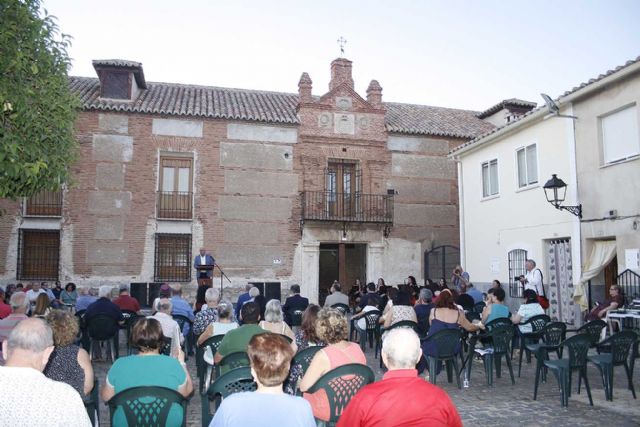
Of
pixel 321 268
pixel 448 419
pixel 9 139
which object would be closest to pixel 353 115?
pixel 321 268

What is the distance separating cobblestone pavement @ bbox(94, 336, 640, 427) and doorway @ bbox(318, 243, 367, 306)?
12554 mm

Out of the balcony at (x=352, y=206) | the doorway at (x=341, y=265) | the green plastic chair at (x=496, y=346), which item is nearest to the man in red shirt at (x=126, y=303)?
the green plastic chair at (x=496, y=346)

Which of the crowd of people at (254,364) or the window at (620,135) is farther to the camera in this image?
the window at (620,135)

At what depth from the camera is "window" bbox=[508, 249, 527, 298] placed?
1420cm

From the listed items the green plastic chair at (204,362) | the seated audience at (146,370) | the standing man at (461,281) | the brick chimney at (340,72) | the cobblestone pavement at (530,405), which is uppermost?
the brick chimney at (340,72)

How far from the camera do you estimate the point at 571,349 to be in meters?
6.08

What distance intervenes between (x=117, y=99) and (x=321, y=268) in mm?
10899

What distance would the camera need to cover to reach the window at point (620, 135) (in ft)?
35.1

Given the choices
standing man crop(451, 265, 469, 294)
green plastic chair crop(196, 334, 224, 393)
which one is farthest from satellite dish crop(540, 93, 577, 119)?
green plastic chair crop(196, 334, 224, 393)

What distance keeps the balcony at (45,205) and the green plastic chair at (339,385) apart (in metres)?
15.3

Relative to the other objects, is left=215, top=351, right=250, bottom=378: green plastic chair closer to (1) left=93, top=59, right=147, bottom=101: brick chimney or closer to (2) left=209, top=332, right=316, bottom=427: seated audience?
(2) left=209, top=332, right=316, bottom=427: seated audience

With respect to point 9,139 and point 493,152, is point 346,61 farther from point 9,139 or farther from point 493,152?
point 9,139

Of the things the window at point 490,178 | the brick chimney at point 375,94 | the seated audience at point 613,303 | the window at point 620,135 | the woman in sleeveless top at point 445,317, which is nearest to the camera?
the woman in sleeveless top at point 445,317

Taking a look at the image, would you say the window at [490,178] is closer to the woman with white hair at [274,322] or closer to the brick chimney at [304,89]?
the brick chimney at [304,89]
